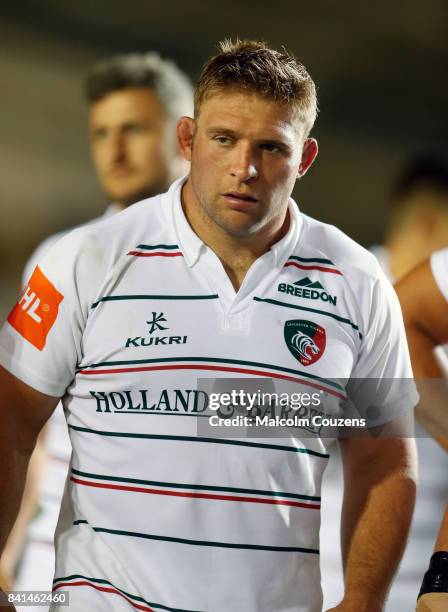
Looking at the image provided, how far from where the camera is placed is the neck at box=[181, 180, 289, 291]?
1.87m

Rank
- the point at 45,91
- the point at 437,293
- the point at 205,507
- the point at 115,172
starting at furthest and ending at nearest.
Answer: the point at 45,91 < the point at 115,172 < the point at 437,293 < the point at 205,507

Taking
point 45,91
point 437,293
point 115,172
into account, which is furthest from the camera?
point 45,91

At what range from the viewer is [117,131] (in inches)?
115

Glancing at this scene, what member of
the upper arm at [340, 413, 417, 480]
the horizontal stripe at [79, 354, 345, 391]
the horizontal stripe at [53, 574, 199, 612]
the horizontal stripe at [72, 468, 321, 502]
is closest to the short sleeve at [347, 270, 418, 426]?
the upper arm at [340, 413, 417, 480]

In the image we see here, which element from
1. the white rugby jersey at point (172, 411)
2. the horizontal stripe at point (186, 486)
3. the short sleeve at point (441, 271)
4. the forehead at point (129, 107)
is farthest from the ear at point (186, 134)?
the forehead at point (129, 107)

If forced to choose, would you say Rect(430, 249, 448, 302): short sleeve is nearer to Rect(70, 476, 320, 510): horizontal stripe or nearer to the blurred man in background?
the blurred man in background

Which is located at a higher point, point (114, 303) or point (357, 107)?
point (357, 107)

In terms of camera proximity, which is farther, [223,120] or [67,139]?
[67,139]

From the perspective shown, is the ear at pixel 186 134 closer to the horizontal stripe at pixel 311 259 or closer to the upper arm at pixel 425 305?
the horizontal stripe at pixel 311 259

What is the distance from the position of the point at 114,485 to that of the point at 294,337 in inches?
16.9

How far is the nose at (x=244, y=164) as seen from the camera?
5.75 feet

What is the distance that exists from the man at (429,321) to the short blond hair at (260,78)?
60 cm

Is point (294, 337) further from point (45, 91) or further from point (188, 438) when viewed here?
point (45, 91)

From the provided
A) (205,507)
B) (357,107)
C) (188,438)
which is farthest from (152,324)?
(357,107)
